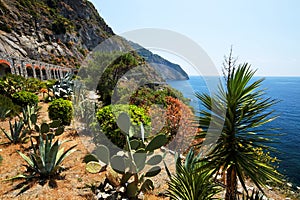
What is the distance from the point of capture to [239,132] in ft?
7.54

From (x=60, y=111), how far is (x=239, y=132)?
606cm

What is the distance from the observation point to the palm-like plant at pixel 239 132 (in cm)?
217

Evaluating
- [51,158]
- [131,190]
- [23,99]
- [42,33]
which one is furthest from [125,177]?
[42,33]

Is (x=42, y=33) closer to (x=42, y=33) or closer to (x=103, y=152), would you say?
(x=42, y=33)

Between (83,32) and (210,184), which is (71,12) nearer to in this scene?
(83,32)

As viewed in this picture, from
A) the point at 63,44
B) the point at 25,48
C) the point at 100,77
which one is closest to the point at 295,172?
the point at 100,77

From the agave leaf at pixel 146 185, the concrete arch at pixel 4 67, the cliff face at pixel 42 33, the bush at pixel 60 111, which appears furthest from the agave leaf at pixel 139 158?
the cliff face at pixel 42 33

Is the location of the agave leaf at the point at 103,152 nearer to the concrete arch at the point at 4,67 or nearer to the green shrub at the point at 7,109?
the green shrub at the point at 7,109

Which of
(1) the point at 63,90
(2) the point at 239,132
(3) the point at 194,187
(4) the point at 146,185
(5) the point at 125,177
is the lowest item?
(4) the point at 146,185

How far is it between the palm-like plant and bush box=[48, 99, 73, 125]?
227 inches

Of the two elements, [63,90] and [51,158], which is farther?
[63,90]

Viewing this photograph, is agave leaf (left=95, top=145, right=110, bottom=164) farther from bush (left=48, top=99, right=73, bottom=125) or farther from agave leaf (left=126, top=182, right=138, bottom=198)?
bush (left=48, top=99, right=73, bottom=125)

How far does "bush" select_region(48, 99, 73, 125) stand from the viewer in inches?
264

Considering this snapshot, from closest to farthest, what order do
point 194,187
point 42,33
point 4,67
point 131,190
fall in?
point 194,187, point 131,190, point 4,67, point 42,33
